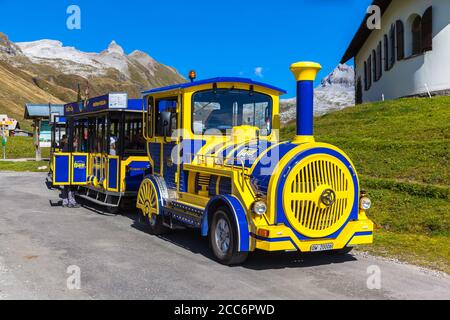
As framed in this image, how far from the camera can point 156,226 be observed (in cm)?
912

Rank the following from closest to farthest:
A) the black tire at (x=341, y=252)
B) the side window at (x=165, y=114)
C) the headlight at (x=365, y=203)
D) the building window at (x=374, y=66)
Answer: the headlight at (x=365, y=203)
the black tire at (x=341, y=252)
the side window at (x=165, y=114)
the building window at (x=374, y=66)

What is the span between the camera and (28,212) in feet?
39.0

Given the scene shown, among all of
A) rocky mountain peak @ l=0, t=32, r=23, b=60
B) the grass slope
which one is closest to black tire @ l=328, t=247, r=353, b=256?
the grass slope

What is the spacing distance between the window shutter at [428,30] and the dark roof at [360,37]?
4.11 m

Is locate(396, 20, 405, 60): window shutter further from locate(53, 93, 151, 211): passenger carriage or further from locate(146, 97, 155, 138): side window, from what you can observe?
locate(146, 97, 155, 138): side window

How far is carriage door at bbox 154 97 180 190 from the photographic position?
28.6ft

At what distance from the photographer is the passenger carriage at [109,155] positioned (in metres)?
11.5

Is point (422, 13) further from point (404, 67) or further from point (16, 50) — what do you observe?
point (16, 50)

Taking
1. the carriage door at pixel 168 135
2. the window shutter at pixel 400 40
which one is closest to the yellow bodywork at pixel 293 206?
the carriage door at pixel 168 135

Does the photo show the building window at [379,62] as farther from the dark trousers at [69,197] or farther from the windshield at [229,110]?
the windshield at [229,110]

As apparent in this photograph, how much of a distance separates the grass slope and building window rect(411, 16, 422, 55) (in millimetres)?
2824

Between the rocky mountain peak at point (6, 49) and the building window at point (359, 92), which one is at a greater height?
the rocky mountain peak at point (6, 49)

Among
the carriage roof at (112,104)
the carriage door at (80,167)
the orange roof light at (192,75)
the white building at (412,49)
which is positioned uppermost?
the white building at (412,49)

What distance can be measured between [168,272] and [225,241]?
951 millimetres
